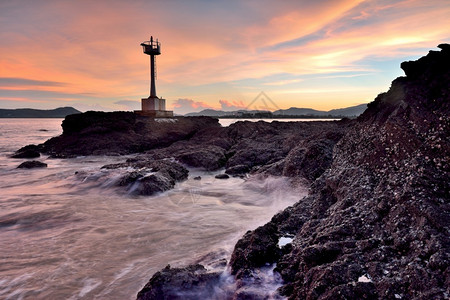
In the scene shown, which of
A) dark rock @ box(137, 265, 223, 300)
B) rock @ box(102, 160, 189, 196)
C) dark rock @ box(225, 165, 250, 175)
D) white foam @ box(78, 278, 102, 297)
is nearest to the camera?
dark rock @ box(137, 265, 223, 300)

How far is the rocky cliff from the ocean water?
3.65 feet

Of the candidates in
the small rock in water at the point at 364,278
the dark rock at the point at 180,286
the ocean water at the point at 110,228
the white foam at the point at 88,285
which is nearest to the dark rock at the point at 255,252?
the dark rock at the point at 180,286

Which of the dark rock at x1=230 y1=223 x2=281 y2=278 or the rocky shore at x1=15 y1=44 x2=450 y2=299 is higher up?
the rocky shore at x1=15 y1=44 x2=450 y2=299

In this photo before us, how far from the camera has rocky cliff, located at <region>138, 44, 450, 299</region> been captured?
2.72 m

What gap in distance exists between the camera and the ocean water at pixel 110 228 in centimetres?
468

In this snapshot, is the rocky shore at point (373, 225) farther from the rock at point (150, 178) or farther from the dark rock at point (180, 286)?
the rock at point (150, 178)

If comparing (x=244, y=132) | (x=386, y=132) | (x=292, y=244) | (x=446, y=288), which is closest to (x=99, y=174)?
(x=292, y=244)

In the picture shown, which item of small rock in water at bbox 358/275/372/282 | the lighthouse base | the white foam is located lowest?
the white foam

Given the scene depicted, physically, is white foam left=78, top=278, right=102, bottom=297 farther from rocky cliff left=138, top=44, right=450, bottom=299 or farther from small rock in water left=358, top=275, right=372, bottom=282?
small rock in water left=358, top=275, right=372, bottom=282

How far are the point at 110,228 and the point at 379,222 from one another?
228 inches

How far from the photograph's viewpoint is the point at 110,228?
6828 mm

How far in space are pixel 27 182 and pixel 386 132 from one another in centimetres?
1341

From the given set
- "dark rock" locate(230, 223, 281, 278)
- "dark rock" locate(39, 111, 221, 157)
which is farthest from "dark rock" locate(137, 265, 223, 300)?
"dark rock" locate(39, 111, 221, 157)

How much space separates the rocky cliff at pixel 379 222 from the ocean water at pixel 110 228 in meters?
1.11
